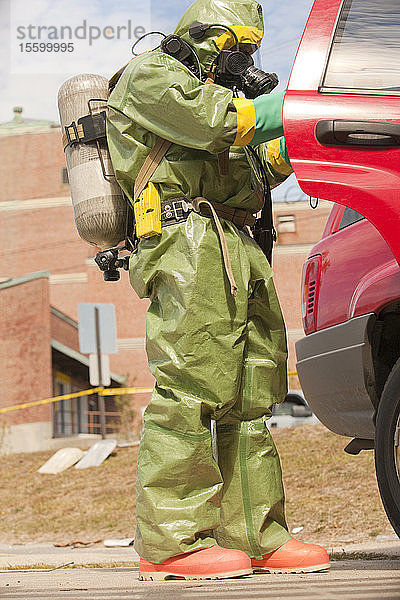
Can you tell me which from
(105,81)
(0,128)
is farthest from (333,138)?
(0,128)

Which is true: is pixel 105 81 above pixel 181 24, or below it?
below

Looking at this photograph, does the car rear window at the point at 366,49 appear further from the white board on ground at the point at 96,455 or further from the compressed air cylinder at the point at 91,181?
the white board on ground at the point at 96,455

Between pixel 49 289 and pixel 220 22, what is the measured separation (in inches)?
819

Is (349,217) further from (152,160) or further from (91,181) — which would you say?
(91,181)

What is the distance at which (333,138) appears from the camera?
2525 millimetres

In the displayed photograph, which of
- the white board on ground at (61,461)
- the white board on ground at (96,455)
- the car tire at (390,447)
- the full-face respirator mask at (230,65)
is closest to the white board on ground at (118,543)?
the white board on ground at (96,455)

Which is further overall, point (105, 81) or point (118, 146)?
point (105, 81)

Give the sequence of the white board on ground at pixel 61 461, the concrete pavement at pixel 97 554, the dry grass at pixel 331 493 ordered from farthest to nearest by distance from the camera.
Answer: the white board on ground at pixel 61 461, the dry grass at pixel 331 493, the concrete pavement at pixel 97 554

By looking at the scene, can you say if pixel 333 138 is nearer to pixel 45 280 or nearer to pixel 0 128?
pixel 45 280

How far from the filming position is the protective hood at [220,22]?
3.18 meters

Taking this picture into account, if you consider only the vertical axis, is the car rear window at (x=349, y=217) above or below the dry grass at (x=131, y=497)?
above

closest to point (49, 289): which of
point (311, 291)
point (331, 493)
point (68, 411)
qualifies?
point (68, 411)

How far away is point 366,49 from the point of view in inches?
106

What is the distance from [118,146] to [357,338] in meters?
1.18
